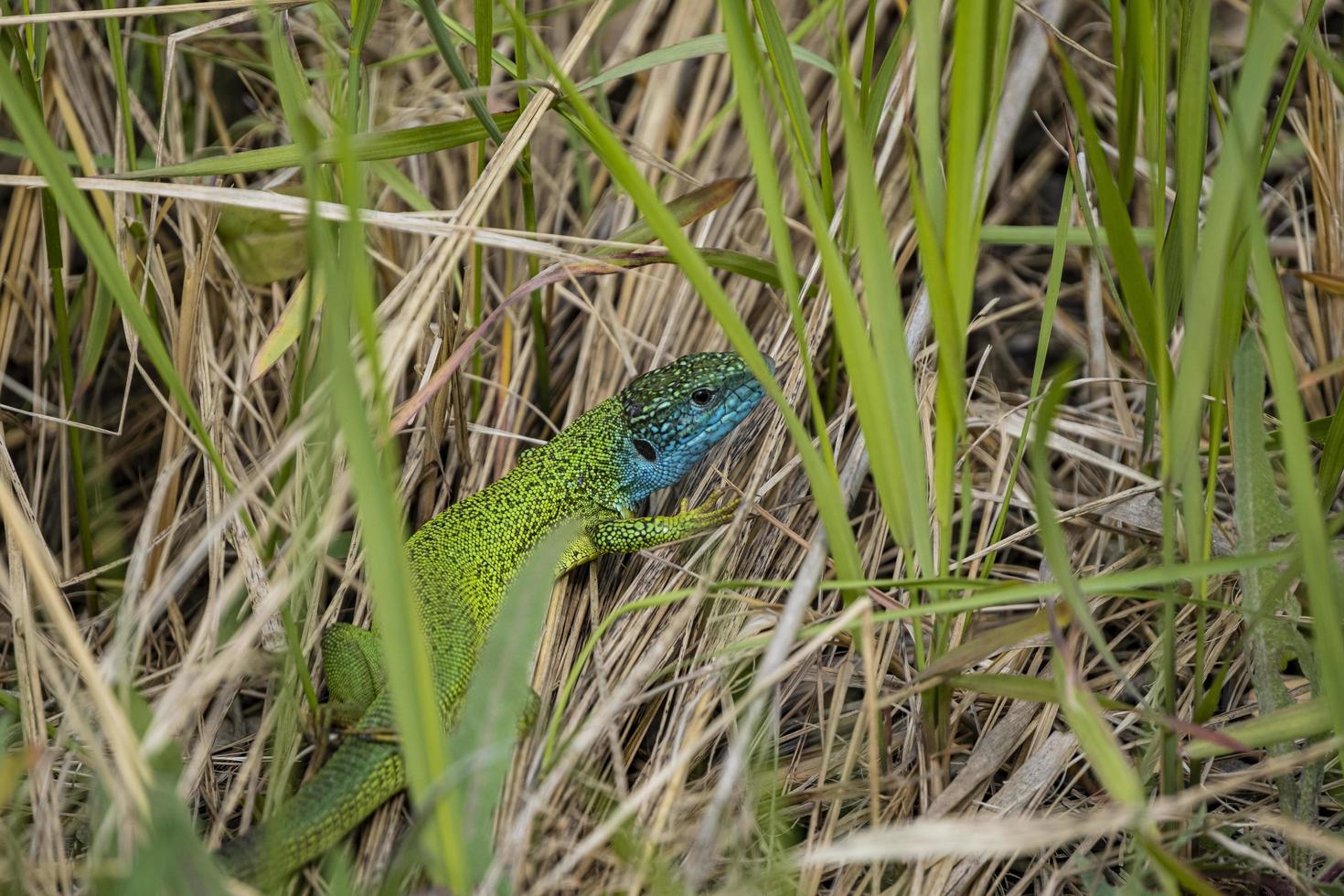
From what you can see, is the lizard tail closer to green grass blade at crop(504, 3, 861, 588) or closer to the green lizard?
the green lizard

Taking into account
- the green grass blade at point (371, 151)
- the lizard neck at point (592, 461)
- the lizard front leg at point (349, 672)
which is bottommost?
the lizard front leg at point (349, 672)

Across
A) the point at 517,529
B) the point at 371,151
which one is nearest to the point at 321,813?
the point at 517,529

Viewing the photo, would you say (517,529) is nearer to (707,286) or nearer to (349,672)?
(349,672)

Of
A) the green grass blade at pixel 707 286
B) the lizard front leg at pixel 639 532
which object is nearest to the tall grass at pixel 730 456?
the green grass blade at pixel 707 286

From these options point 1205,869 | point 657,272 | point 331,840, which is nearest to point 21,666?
point 331,840

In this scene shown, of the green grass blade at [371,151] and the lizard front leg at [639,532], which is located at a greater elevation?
the green grass blade at [371,151]

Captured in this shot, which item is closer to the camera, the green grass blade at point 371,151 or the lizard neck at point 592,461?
the green grass blade at point 371,151

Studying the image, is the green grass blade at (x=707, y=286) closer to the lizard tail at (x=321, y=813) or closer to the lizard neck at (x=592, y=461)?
the lizard tail at (x=321, y=813)
